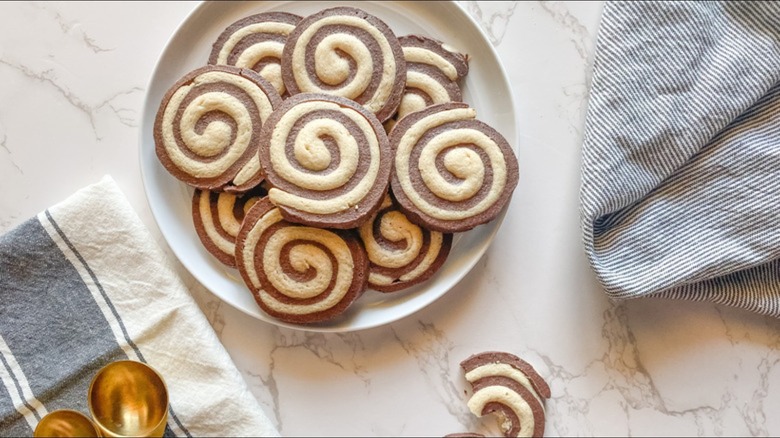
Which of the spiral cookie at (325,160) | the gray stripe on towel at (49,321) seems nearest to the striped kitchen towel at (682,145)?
the spiral cookie at (325,160)

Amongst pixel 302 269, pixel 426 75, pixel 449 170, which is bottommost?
pixel 302 269

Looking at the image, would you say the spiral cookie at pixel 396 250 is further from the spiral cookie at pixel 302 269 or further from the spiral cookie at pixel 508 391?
the spiral cookie at pixel 508 391


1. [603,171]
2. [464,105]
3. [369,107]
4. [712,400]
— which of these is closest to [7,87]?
[369,107]

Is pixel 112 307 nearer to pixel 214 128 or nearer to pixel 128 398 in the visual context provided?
pixel 128 398

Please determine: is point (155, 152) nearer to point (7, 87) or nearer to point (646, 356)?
point (7, 87)

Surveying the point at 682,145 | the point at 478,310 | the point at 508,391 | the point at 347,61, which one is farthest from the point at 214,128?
the point at 682,145

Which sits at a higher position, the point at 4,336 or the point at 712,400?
the point at 4,336

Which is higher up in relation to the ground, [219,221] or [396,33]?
[396,33]
